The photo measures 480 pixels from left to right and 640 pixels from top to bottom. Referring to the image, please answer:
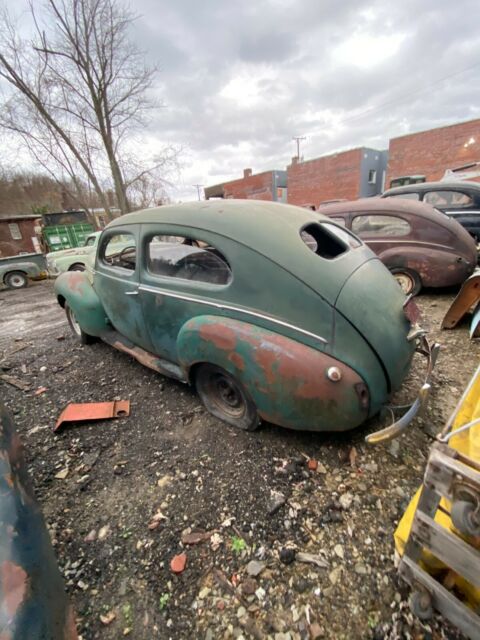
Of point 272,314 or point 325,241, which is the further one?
point 325,241

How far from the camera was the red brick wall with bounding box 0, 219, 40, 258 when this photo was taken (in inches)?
727

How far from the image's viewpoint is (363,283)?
1.96 m

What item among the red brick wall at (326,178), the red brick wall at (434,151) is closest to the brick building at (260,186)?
the red brick wall at (326,178)

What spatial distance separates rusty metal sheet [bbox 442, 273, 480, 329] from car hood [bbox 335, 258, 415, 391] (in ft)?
7.04

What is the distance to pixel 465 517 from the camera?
904 mm

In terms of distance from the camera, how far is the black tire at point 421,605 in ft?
3.71

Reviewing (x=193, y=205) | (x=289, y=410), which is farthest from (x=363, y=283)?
(x=193, y=205)

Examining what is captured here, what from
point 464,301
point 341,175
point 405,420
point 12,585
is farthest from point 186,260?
point 341,175

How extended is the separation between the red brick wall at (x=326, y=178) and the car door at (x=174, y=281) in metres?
21.9

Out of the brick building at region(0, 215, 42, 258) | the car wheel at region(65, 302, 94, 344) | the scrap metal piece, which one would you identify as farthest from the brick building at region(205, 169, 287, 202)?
the scrap metal piece

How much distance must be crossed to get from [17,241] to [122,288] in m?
22.0

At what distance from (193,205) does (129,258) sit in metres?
1.33

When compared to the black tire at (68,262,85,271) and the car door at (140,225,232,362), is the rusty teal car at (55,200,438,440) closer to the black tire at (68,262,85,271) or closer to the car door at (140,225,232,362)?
the car door at (140,225,232,362)

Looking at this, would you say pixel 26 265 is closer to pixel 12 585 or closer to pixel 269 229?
pixel 269 229
